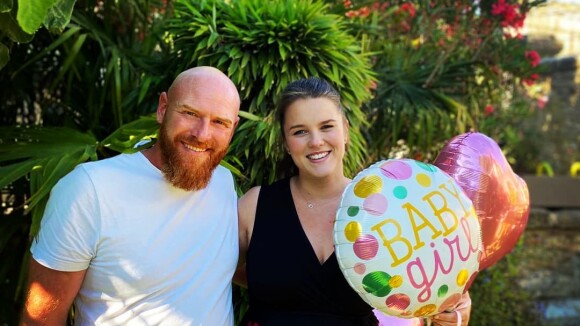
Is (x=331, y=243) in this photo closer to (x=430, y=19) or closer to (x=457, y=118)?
(x=457, y=118)

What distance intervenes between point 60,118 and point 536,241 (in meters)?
3.90

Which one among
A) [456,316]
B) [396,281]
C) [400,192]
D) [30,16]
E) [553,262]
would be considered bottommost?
[553,262]

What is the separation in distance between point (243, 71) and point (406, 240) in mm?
1342

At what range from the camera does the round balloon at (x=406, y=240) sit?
1.79m

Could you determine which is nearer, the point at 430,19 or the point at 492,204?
the point at 492,204

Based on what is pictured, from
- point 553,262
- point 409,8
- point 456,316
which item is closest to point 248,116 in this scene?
point 456,316

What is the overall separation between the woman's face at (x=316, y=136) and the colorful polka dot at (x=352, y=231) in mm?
304

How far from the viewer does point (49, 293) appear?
1804 millimetres

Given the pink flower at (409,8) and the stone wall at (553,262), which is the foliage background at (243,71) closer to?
the pink flower at (409,8)

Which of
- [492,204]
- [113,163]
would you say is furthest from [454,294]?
[113,163]

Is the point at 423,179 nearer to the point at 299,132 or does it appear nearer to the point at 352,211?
the point at 352,211

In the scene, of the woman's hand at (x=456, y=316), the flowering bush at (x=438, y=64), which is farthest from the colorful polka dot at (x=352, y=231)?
the flowering bush at (x=438, y=64)

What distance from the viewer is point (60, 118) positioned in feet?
10.9

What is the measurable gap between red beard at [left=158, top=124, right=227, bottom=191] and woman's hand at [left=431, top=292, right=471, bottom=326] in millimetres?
860
